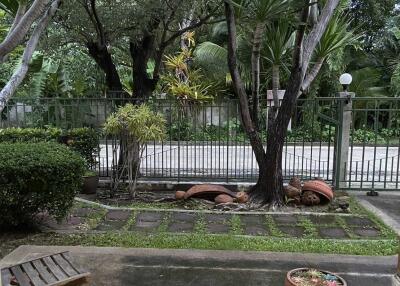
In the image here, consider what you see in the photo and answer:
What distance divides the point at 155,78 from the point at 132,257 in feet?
16.8

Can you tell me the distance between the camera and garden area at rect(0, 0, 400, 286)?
4.58 metres

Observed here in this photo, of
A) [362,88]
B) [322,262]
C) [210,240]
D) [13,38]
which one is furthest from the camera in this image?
[362,88]

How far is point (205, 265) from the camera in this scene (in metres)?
4.72

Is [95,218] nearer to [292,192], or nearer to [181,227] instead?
[181,227]

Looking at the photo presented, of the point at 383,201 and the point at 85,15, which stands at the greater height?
the point at 85,15

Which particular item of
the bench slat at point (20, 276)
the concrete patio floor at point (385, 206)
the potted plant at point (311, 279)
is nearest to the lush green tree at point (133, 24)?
the concrete patio floor at point (385, 206)

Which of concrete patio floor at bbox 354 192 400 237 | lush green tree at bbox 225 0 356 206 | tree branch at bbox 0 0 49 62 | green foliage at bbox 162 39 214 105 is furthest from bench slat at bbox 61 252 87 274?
green foliage at bbox 162 39 214 105

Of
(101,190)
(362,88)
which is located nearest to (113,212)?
(101,190)

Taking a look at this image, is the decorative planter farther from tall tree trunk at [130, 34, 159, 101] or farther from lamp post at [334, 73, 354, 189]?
lamp post at [334, 73, 354, 189]

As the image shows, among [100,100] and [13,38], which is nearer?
[13,38]

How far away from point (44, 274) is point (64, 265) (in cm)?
23

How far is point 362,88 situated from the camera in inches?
722

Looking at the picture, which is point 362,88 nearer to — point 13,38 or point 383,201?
point 383,201

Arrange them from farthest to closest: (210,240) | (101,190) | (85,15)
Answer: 1. (101,190)
2. (85,15)
3. (210,240)
